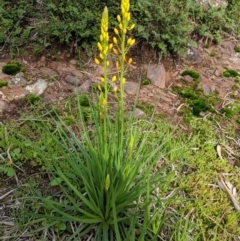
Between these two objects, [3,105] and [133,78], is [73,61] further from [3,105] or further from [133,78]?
[3,105]

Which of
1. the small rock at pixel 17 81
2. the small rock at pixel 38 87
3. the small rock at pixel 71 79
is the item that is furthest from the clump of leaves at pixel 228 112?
the small rock at pixel 17 81

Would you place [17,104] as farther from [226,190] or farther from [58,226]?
[226,190]

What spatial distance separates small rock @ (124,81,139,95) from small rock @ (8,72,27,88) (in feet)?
2.75

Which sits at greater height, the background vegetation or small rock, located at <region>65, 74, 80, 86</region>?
the background vegetation

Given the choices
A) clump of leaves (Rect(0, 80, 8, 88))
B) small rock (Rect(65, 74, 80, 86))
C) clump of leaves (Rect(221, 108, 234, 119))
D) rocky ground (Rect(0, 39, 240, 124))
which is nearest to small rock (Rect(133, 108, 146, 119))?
rocky ground (Rect(0, 39, 240, 124))

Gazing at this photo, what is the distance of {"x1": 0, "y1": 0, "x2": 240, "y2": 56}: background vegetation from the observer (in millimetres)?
3486

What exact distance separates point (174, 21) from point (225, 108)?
37.8 inches

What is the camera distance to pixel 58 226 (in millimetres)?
2191

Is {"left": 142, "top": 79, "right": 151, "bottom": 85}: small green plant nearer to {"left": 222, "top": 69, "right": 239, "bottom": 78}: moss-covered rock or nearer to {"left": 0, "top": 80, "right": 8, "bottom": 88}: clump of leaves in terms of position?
{"left": 222, "top": 69, "right": 239, "bottom": 78}: moss-covered rock

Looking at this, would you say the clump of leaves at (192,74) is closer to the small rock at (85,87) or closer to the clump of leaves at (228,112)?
the clump of leaves at (228,112)

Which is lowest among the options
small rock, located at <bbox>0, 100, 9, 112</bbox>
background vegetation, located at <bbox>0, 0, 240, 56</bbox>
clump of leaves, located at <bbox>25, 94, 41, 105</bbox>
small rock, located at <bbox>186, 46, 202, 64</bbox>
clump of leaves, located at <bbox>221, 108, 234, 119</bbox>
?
clump of leaves, located at <bbox>221, 108, 234, 119</bbox>

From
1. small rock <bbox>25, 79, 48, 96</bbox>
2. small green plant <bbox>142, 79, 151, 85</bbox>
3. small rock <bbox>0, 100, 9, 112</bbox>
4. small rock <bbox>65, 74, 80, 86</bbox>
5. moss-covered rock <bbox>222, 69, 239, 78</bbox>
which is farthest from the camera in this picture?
moss-covered rock <bbox>222, 69, 239, 78</bbox>

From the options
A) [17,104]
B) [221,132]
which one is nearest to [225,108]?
[221,132]

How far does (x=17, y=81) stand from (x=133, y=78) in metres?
0.98
